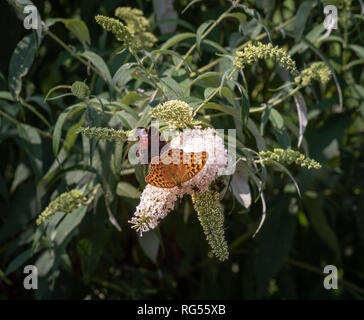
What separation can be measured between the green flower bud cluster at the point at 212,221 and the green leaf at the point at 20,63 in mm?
612

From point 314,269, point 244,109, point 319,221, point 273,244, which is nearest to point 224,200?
point 273,244

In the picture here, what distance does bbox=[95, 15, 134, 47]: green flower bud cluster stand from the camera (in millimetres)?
875

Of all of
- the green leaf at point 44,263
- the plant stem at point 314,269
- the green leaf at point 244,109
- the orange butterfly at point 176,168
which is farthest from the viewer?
the plant stem at point 314,269

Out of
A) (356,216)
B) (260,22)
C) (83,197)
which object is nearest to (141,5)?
(260,22)

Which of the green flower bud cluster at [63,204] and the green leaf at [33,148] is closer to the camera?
the green flower bud cluster at [63,204]

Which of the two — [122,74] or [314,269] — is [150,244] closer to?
[122,74]

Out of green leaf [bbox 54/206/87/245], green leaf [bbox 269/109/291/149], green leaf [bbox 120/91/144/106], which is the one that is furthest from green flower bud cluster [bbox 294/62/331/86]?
green leaf [bbox 54/206/87/245]

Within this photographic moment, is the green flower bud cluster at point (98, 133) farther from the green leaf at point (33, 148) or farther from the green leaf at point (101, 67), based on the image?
the green leaf at point (33, 148)

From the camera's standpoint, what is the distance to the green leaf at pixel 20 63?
121cm

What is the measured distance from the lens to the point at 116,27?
0.89 meters

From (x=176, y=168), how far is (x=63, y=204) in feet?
1.11

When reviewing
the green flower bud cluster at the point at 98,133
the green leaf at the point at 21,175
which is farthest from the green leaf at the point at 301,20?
the green leaf at the point at 21,175

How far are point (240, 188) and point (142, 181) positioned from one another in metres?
0.22

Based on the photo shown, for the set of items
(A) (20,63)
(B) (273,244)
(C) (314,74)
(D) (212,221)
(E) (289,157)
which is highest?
(A) (20,63)
